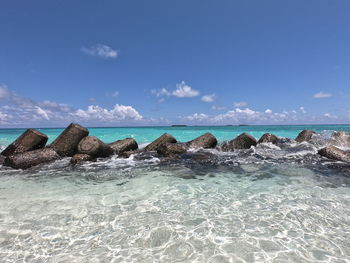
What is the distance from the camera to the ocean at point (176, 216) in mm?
3596

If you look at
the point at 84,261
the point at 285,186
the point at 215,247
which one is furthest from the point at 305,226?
the point at 84,261

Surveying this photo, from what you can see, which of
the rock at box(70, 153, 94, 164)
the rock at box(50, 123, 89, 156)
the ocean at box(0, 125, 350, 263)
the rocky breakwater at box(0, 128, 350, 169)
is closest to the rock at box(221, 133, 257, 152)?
the rocky breakwater at box(0, 128, 350, 169)

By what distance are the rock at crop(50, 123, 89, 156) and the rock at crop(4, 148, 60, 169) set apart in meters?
0.49

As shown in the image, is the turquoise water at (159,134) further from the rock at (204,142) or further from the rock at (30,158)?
the rock at (30,158)

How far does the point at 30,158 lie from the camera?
10.0m

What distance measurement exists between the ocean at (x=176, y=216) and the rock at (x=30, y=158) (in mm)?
1016

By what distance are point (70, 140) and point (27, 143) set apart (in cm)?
212

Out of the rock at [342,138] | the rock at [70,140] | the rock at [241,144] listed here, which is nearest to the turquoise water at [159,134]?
the rock at [342,138]

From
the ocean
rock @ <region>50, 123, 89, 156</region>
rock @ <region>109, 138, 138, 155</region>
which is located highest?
rock @ <region>50, 123, 89, 156</region>

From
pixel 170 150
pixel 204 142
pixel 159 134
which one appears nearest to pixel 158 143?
pixel 170 150

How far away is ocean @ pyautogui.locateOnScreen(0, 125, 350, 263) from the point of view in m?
3.60

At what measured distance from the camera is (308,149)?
44.2 feet

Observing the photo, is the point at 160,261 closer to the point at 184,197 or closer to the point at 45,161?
the point at 184,197

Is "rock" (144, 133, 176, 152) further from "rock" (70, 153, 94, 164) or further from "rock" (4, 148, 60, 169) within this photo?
"rock" (4, 148, 60, 169)
